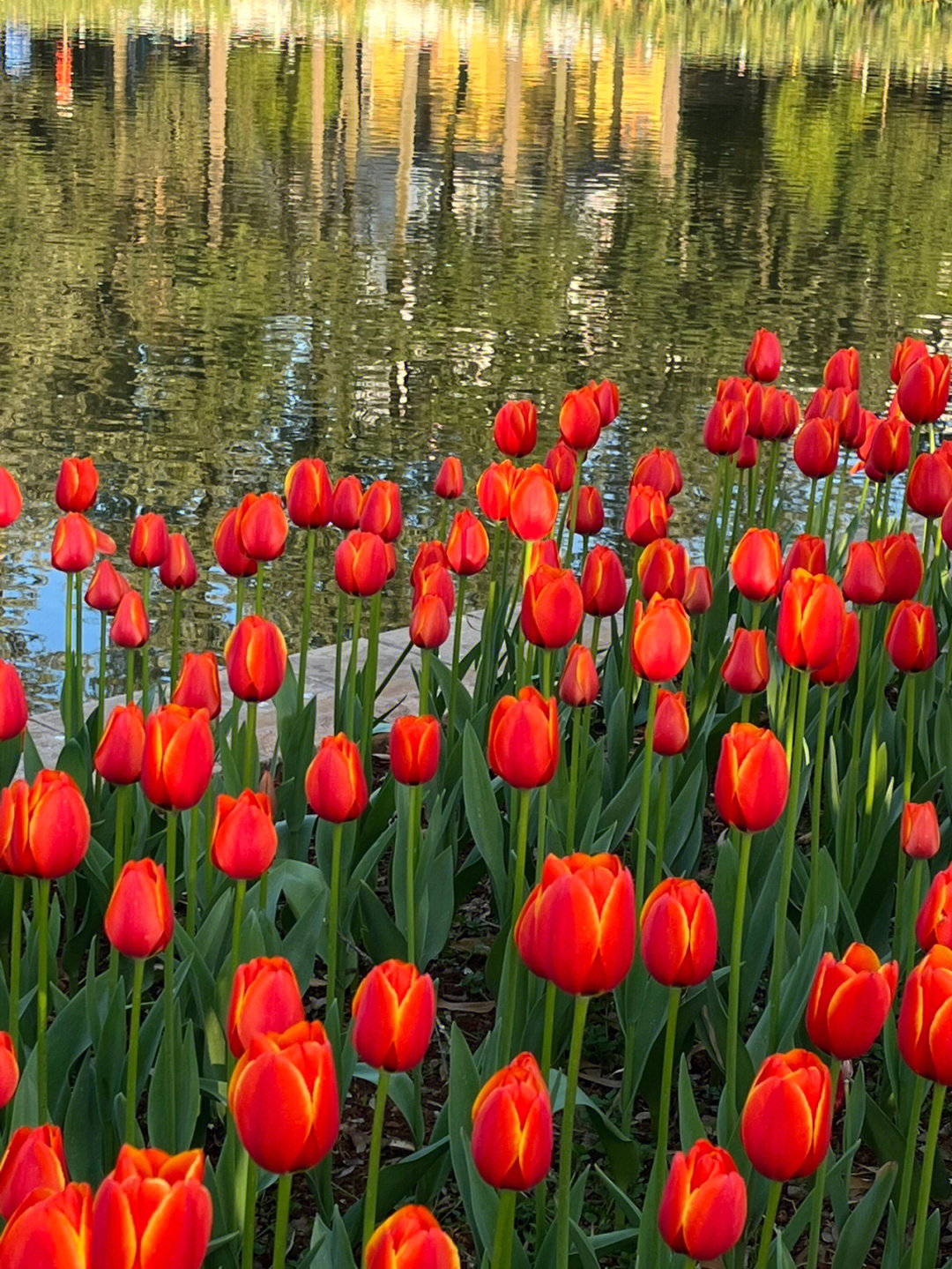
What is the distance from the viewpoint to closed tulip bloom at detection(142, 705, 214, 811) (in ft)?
5.93

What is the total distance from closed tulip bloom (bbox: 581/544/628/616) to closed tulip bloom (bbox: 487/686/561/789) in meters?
0.74

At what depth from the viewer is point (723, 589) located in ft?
11.8

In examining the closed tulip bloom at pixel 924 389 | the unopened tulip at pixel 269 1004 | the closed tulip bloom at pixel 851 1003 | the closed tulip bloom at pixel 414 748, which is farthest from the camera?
the closed tulip bloom at pixel 924 389

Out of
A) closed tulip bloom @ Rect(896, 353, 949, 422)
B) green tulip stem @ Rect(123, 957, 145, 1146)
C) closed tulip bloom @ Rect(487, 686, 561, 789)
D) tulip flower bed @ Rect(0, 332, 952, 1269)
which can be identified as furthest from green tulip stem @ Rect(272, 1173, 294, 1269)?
closed tulip bloom @ Rect(896, 353, 949, 422)

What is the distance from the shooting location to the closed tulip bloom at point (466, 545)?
2.70 m

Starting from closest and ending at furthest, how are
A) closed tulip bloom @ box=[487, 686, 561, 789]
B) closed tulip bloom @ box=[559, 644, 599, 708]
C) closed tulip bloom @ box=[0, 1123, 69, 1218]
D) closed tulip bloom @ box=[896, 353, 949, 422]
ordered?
1. closed tulip bloom @ box=[0, 1123, 69, 1218]
2. closed tulip bloom @ box=[487, 686, 561, 789]
3. closed tulip bloom @ box=[559, 644, 599, 708]
4. closed tulip bloom @ box=[896, 353, 949, 422]

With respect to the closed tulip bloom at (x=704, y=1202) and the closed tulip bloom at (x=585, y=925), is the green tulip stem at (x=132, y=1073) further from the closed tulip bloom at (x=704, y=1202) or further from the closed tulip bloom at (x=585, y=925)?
the closed tulip bloom at (x=704, y=1202)

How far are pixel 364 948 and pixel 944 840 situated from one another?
908mm

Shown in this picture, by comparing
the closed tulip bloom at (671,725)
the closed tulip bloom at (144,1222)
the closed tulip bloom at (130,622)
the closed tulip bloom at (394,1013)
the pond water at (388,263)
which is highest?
the closed tulip bloom at (144,1222)

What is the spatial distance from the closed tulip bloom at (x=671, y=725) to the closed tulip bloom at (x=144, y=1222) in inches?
54.5

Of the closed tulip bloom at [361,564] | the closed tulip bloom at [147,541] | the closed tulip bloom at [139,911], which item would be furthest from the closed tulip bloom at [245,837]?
the closed tulip bloom at [147,541]

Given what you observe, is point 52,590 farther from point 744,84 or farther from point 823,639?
point 744,84

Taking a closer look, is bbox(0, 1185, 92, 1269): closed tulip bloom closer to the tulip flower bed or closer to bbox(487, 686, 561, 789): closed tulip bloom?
the tulip flower bed

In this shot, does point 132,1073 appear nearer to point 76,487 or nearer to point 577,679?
point 577,679
